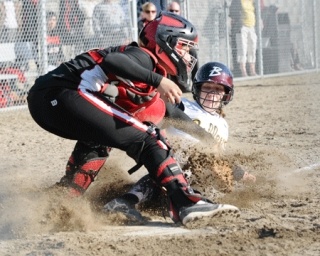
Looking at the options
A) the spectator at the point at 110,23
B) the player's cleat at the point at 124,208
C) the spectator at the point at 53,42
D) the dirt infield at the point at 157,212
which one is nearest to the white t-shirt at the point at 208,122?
the dirt infield at the point at 157,212

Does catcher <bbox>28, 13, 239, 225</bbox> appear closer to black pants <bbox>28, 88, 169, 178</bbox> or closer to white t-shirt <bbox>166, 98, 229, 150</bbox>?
black pants <bbox>28, 88, 169, 178</bbox>

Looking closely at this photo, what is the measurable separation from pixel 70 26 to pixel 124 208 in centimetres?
873

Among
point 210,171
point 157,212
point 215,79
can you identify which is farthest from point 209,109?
point 157,212

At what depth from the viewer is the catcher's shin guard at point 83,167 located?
597 centimetres

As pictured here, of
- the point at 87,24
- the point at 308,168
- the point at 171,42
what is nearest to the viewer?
the point at 171,42

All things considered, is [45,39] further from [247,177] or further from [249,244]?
[249,244]

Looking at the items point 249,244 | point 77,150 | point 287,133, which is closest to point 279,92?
point 287,133

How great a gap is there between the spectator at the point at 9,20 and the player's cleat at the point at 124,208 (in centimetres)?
756

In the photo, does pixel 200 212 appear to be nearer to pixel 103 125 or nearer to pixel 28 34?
pixel 103 125

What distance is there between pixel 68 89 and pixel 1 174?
252 centimetres

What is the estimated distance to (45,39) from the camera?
13.4m

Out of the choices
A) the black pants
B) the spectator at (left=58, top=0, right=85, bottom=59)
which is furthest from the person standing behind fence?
the black pants

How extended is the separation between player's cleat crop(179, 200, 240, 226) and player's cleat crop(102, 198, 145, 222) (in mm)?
458

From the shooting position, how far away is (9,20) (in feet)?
42.1
